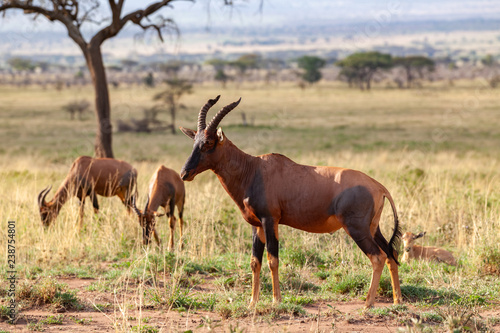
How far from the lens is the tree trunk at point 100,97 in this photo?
50.3 feet

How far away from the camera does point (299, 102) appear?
5444 cm

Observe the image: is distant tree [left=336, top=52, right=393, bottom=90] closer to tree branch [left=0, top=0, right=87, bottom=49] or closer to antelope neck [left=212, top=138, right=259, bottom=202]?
tree branch [left=0, top=0, right=87, bottom=49]

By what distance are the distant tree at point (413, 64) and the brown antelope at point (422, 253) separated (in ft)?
235

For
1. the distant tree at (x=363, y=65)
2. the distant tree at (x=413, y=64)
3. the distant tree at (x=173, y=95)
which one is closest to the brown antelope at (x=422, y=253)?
the distant tree at (x=173, y=95)

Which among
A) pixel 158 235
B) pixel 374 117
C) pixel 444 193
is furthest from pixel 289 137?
pixel 158 235

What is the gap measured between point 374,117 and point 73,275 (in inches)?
1387

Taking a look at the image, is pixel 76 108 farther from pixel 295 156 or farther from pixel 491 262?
pixel 491 262

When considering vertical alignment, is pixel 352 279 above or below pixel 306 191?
below

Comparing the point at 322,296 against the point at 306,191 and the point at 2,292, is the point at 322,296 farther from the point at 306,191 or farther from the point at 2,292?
the point at 2,292

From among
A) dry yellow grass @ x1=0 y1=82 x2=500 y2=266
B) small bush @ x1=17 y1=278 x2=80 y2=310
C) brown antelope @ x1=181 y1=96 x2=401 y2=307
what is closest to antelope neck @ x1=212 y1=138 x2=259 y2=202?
brown antelope @ x1=181 y1=96 x2=401 y2=307

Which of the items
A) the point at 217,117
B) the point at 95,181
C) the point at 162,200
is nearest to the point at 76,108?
the point at 95,181

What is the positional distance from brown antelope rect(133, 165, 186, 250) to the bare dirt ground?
8.50ft

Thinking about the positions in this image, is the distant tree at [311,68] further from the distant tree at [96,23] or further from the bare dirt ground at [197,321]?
the bare dirt ground at [197,321]

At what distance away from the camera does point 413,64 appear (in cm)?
7881
